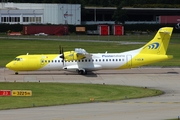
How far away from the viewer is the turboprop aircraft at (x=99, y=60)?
169ft

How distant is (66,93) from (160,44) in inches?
603

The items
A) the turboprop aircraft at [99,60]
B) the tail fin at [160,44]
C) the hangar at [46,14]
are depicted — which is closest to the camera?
the turboprop aircraft at [99,60]

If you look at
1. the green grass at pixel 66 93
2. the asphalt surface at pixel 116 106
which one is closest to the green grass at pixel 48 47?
the asphalt surface at pixel 116 106

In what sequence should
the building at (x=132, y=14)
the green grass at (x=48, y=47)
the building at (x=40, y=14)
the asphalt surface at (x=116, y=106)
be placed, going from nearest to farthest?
the asphalt surface at (x=116, y=106) < the green grass at (x=48, y=47) < the building at (x=40, y=14) < the building at (x=132, y=14)

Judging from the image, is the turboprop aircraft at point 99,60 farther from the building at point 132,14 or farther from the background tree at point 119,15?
the building at point 132,14

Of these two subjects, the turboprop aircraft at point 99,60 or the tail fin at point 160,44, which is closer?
the turboprop aircraft at point 99,60

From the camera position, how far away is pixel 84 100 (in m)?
35.5

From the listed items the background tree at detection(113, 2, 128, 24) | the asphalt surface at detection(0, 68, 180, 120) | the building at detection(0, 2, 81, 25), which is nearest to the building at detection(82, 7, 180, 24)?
the background tree at detection(113, 2, 128, 24)

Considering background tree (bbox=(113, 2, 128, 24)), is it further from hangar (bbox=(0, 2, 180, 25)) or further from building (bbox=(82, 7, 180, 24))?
hangar (bbox=(0, 2, 180, 25))

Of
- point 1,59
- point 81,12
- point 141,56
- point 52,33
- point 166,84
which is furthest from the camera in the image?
point 81,12

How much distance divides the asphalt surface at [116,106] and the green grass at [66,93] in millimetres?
1511

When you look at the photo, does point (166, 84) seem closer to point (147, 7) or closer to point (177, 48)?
point (177, 48)

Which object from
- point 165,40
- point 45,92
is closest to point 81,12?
point 165,40

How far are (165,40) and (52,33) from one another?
63.6 metres
